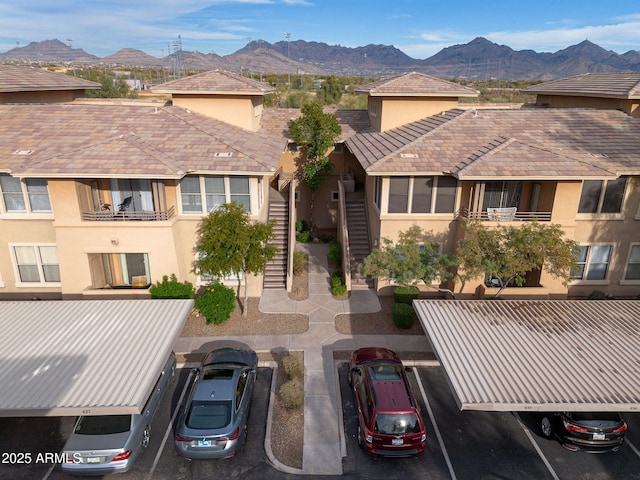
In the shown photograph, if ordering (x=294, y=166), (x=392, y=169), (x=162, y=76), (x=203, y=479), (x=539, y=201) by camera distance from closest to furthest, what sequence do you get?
(x=203, y=479), (x=392, y=169), (x=539, y=201), (x=294, y=166), (x=162, y=76)

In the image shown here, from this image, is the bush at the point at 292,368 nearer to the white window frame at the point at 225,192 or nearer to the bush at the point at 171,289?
the bush at the point at 171,289

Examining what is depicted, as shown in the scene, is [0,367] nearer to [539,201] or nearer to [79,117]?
[79,117]

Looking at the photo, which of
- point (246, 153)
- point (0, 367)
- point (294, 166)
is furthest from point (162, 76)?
point (0, 367)

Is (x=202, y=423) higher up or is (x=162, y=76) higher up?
(x=162, y=76)

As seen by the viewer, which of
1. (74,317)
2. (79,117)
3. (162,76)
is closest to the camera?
(74,317)

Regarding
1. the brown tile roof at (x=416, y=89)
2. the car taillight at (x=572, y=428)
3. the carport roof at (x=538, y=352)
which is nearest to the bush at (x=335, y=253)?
the carport roof at (x=538, y=352)

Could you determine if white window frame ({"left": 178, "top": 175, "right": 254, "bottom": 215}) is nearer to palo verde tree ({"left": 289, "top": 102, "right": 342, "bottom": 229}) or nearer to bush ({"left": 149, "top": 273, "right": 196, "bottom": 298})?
bush ({"left": 149, "top": 273, "right": 196, "bottom": 298})

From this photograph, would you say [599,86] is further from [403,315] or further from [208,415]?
[208,415]
